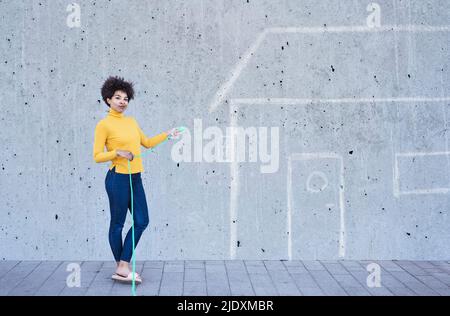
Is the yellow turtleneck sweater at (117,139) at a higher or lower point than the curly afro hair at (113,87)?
lower

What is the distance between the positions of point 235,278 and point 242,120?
151 cm

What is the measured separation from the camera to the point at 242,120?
575 cm

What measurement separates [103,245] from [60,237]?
1.35ft

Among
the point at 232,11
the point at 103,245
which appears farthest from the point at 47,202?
the point at 232,11

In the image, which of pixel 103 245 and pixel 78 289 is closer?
pixel 78 289

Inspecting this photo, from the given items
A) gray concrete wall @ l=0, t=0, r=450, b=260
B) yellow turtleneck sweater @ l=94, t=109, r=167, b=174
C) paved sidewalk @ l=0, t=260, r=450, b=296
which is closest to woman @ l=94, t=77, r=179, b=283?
yellow turtleneck sweater @ l=94, t=109, r=167, b=174

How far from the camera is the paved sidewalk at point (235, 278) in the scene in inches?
187

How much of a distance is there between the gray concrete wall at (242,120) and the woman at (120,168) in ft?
2.52

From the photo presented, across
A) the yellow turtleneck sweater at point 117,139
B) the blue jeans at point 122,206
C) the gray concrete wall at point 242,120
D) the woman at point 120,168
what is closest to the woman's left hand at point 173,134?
the woman at point 120,168

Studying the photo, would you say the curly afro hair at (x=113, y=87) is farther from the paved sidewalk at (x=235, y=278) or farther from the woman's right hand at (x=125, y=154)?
the paved sidewalk at (x=235, y=278)

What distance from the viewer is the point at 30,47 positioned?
569 centimetres

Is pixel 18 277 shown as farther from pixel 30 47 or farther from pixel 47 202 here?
pixel 30 47

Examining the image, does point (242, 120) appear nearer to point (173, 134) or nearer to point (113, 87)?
point (173, 134)

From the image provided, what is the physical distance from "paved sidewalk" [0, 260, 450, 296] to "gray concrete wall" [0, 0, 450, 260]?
0.18m
